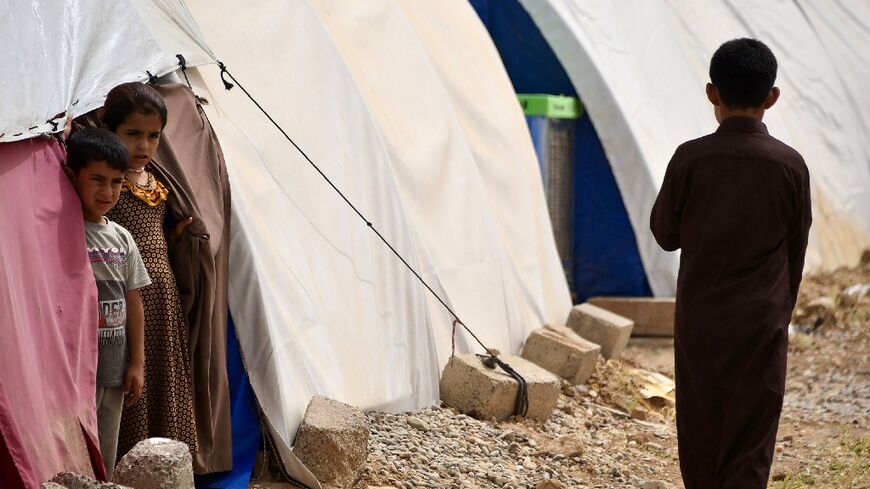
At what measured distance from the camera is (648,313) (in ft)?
32.4

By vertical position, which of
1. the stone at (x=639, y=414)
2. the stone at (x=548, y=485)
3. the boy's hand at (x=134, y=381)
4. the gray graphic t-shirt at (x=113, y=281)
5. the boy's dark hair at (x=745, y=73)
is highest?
the boy's dark hair at (x=745, y=73)

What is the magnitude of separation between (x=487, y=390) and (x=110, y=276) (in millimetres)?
2552

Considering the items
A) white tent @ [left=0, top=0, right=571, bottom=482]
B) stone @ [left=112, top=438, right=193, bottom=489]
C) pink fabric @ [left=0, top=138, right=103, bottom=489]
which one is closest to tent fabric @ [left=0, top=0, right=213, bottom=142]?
white tent @ [left=0, top=0, right=571, bottom=482]

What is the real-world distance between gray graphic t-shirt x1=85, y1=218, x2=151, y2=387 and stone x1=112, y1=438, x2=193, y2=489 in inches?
14.4

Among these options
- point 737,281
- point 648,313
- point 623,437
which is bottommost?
point 623,437

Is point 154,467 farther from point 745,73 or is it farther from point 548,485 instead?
point 745,73

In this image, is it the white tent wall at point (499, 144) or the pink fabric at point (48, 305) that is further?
the white tent wall at point (499, 144)

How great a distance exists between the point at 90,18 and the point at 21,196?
0.89m

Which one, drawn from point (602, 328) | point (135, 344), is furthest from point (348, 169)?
point (602, 328)

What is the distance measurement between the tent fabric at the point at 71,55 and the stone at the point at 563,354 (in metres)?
3.23

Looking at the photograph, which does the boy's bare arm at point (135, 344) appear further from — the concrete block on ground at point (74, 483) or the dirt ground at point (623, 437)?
the dirt ground at point (623, 437)

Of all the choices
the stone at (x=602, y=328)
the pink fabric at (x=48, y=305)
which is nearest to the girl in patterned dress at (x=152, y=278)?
the pink fabric at (x=48, y=305)

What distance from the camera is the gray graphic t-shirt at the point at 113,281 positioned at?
4512 mm

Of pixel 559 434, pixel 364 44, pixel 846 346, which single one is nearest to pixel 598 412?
pixel 559 434
